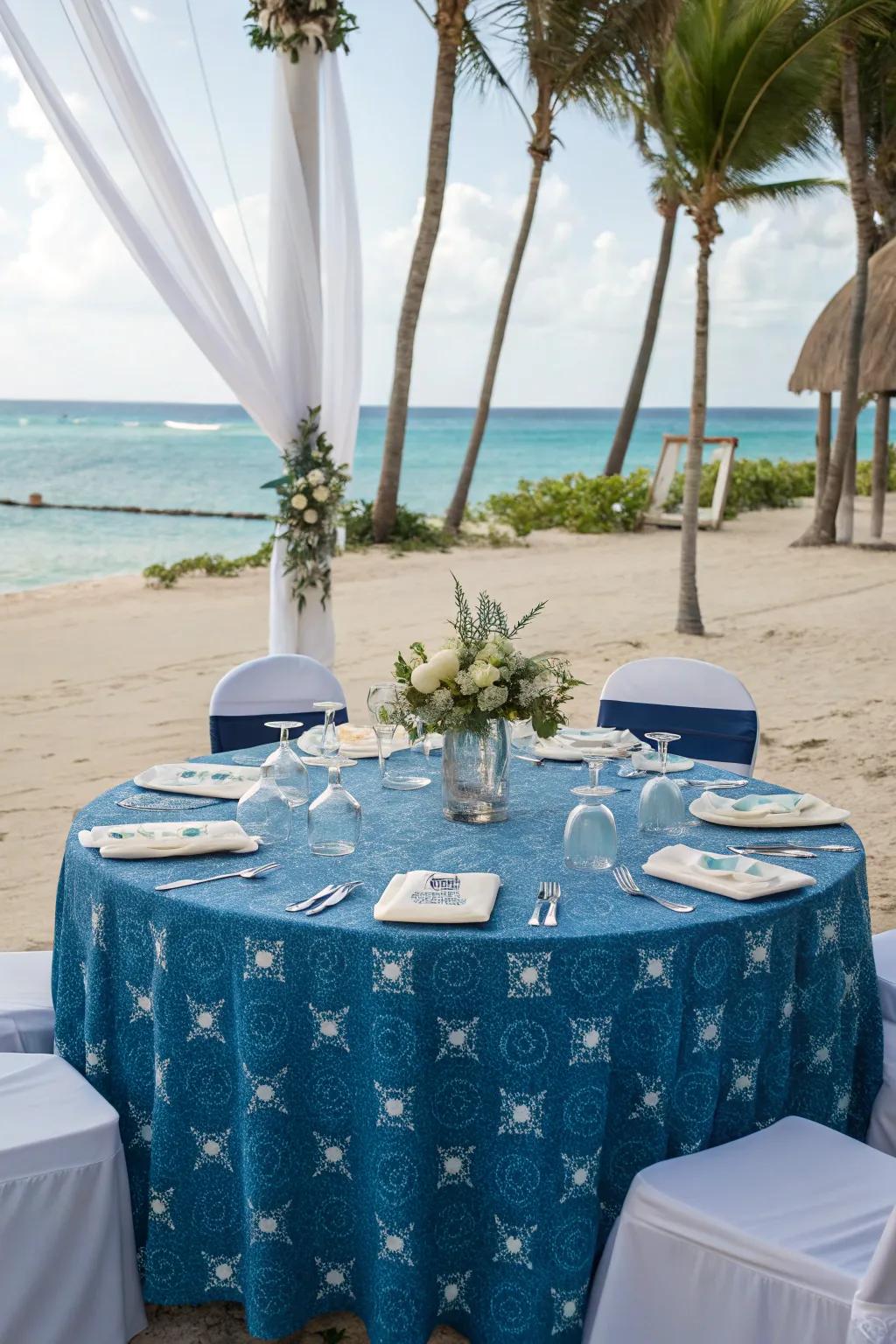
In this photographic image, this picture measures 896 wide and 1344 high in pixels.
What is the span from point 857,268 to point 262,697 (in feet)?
35.6

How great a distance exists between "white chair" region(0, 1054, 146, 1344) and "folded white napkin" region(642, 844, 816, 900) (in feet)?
3.33

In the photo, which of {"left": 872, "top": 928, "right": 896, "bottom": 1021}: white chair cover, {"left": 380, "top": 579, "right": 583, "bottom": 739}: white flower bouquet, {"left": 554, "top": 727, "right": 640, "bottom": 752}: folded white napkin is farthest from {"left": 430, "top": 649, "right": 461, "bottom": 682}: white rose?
{"left": 872, "top": 928, "right": 896, "bottom": 1021}: white chair cover

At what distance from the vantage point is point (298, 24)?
481 centimetres

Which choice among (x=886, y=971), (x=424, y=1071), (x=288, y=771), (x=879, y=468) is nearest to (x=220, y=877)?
(x=288, y=771)

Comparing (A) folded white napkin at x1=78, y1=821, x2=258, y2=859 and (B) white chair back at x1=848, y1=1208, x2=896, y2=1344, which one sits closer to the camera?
(B) white chair back at x1=848, y1=1208, x2=896, y2=1344

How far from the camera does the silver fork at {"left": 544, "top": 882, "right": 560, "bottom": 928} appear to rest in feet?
6.15

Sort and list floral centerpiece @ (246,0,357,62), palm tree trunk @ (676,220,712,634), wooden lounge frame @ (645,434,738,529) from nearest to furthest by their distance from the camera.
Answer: floral centerpiece @ (246,0,357,62), palm tree trunk @ (676,220,712,634), wooden lounge frame @ (645,434,738,529)

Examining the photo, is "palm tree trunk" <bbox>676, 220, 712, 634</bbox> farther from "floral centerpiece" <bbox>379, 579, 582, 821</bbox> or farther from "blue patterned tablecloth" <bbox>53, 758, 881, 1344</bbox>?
"blue patterned tablecloth" <bbox>53, 758, 881, 1344</bbox>

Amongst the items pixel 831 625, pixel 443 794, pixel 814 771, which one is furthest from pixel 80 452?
pixel 443 794

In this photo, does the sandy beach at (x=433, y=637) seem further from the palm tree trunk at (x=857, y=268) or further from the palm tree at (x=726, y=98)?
the palm tree at (x=726, y=98)

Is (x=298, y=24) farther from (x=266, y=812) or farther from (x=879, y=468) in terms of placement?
(x=879, y=468)

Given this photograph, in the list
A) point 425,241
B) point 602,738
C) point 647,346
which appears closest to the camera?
point 602,738

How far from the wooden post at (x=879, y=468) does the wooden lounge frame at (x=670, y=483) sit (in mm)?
1719

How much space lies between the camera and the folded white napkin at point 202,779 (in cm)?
263
